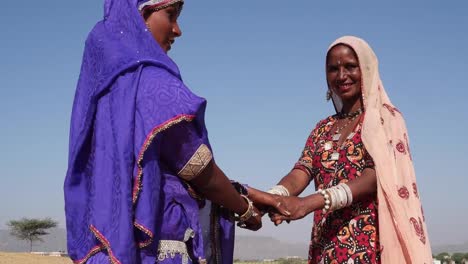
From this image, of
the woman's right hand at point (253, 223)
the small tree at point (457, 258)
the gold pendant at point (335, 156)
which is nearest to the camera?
the woman's right hand at point (253, 223)

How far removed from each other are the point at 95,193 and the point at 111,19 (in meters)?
1.04

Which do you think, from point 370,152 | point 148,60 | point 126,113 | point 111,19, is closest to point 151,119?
point 126,113

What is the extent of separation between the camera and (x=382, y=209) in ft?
13.9

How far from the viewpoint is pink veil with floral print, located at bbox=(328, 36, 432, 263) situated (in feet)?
13.8

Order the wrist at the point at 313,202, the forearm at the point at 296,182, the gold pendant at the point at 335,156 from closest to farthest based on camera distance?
the wrist at the point at 313,202, the gold pendant at the point at 335,156, the forearm at the point at 296,182

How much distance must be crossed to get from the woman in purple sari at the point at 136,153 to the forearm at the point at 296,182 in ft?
4.88

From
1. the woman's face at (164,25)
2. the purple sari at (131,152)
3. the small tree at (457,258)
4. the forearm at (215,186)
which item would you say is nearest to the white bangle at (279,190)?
the forearm at (215,186)

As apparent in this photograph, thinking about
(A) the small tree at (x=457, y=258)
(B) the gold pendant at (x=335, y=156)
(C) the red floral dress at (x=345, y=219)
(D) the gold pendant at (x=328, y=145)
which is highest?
(D) the gold pendant at (x=328, y=145)

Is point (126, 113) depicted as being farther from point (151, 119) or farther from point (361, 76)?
point (361, 76)

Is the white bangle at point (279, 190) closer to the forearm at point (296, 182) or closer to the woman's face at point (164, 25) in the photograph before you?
the forearm at point (296, 182)

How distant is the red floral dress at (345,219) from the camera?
430 cm

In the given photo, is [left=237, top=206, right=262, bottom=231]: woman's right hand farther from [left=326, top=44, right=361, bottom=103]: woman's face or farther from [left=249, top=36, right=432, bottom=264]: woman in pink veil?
[left=326, top=44, right=361, bottom=103]: woman's face

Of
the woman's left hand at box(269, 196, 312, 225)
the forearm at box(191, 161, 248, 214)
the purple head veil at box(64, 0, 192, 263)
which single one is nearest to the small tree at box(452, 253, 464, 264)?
the woman's left hand at box(269, 196, 312, 225)

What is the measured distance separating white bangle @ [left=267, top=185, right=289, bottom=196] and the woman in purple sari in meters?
1.27
